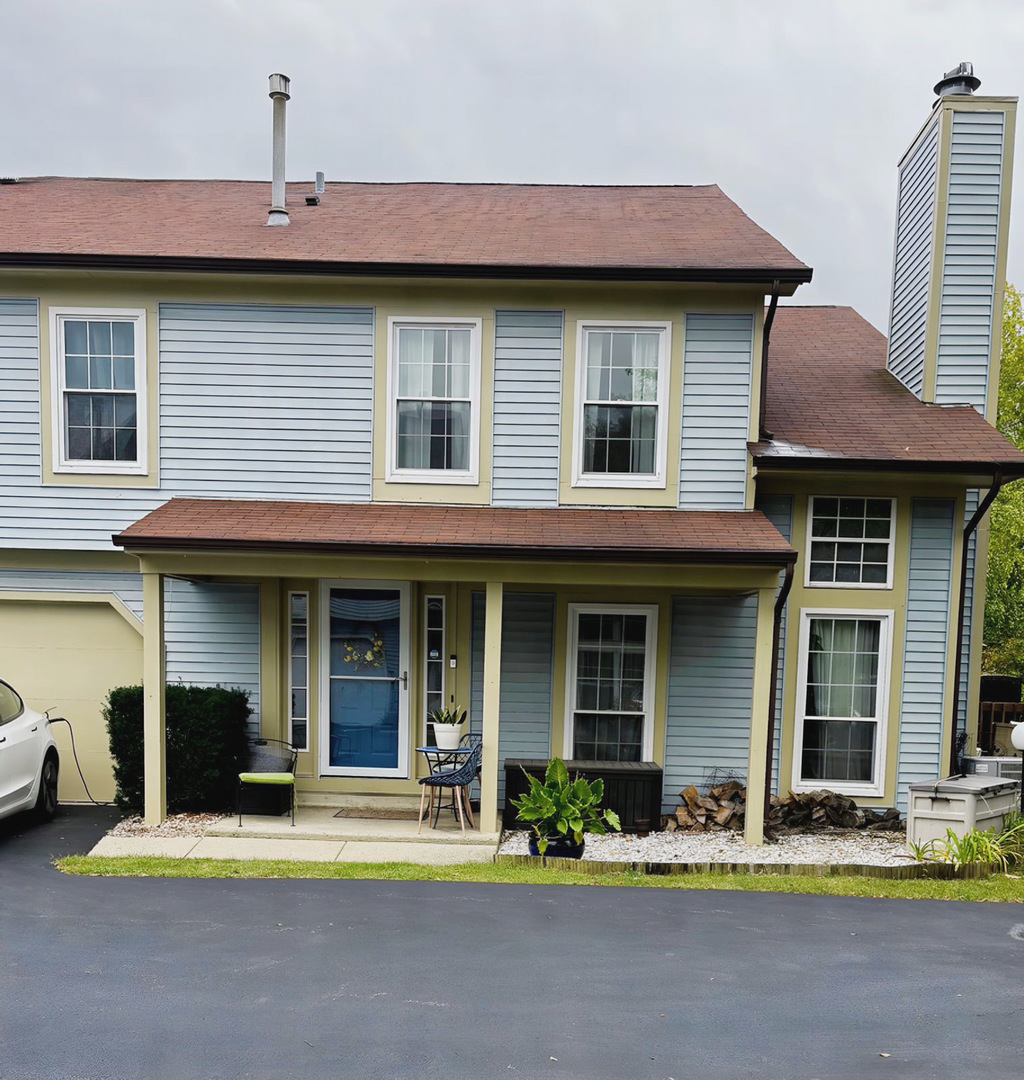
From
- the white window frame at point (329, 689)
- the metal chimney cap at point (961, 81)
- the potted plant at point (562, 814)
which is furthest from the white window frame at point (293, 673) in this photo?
the metal chimney cap at point (961, 81)

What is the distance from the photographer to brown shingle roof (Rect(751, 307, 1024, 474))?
8469 millimetres

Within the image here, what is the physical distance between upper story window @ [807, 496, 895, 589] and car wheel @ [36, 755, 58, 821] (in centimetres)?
801

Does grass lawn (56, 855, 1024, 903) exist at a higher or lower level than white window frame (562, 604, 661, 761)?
lower

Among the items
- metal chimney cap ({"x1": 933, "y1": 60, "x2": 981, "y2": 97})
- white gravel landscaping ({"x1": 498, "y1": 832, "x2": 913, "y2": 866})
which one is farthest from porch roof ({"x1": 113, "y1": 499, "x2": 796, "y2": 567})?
metal chimney cap ({"x1": 933, "y1": 60, "x2": 981, "y2": 97})

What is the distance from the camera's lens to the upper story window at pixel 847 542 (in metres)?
9.00

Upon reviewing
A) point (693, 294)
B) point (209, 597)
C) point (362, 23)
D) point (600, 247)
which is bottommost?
point (209, 597)

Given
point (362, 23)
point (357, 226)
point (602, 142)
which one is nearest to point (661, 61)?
point (602, 142)

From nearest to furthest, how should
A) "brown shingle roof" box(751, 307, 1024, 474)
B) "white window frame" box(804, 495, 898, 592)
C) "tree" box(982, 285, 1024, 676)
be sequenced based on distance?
"brown shingle roof" box(751, 307, 1024, 474) → "white window frame" box(804, 495, 898, 592) → "tree" box(982, 285, 1024, 676)

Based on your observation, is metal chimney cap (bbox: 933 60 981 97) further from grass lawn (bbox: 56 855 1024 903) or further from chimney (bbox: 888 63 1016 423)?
grass lawn (bbox: 56 855 1024 903)

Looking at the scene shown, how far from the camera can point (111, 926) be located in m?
5.77

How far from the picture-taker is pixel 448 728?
8.54 metres

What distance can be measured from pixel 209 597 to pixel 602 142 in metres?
36.0

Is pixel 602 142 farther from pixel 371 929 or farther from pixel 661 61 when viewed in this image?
pixel 371 929

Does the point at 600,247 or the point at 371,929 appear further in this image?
the point at 600,247
